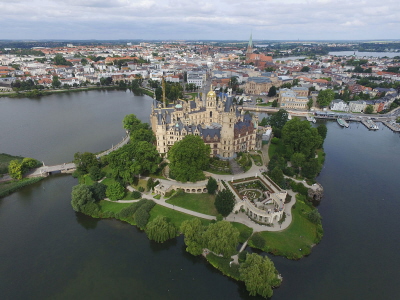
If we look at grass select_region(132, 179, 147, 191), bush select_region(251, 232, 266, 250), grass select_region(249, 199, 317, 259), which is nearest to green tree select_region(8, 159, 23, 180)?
grass select_region(132, 179, 147, 191)

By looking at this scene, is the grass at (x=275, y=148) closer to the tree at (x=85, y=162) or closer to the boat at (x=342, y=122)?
the boat at (x=342, y=122)

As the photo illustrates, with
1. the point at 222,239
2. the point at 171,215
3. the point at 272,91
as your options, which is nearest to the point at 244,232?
the point at 222,239

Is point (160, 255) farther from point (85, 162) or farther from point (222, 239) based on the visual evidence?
point (85, 162)

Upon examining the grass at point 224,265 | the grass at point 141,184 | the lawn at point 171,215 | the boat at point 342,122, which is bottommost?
the boat at point 342,122

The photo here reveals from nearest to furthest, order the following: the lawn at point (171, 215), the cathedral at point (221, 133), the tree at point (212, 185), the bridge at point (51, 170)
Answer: the lawn at point (171, 215), the tree at point (212, 185), the bridge at point (51, 170), the cathedral at point (221, 133)

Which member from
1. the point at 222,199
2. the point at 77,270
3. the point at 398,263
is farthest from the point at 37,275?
the point at 398,263

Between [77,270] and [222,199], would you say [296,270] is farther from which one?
[77,270]

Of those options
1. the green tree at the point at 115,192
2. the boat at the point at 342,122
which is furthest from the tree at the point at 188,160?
the boat at the point at 342,122
